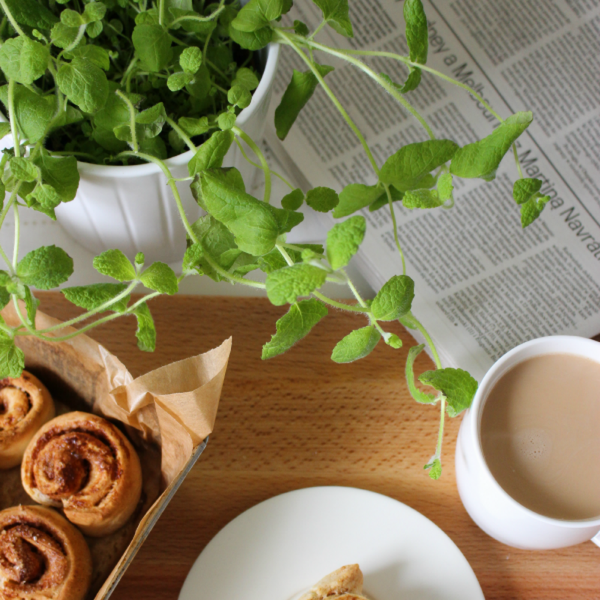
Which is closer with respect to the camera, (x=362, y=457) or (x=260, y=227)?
(x=260, y=227)

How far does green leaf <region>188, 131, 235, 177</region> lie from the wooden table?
0.30m

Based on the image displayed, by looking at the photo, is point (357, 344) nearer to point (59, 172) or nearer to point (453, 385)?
point (453, 385)

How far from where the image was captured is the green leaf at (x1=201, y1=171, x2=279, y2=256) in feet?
1.36

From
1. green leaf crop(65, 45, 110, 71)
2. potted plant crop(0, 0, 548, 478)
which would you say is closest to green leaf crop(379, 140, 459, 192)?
potted plant crop(0, 0, 548, 478)

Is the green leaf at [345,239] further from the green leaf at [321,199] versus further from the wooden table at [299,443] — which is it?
the wooden table at [299,443]

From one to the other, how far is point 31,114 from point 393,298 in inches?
10.6

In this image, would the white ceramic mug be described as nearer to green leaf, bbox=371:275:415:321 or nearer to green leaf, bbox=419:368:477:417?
green leaf, bbox=419:368:477:417

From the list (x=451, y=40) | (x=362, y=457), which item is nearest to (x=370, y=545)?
(x=362, y=457)

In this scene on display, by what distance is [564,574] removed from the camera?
69 cm

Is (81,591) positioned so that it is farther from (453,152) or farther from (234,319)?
(453,152)

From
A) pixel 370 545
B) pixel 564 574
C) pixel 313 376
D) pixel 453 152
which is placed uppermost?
pixel 453 152

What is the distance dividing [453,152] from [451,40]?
1.19 feet

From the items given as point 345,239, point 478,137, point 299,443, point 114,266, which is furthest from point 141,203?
point 478,137

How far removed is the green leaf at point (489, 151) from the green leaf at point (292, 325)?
141mm
